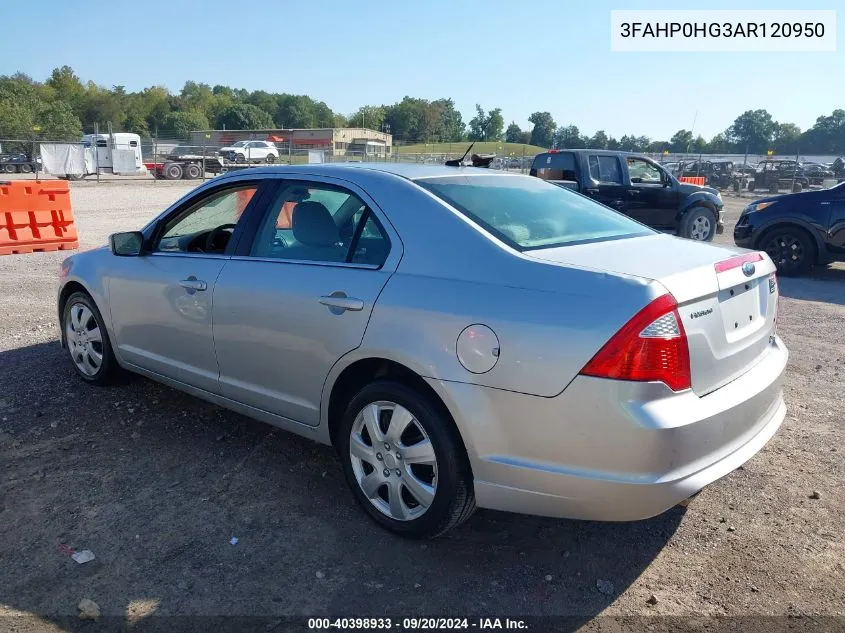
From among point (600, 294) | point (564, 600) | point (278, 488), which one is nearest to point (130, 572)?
point (278, 488)

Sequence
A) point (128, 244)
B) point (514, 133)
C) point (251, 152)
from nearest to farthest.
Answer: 1. point (128, 244)
2. point (251, 152)
3. point (514, 133)

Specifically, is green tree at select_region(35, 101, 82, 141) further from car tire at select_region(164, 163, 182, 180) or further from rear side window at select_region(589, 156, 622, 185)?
rear side window at select_region(589, 156, 622, 185)

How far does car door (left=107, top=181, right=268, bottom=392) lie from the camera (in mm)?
3863

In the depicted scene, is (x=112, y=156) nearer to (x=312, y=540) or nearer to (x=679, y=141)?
(x=312, y=540)

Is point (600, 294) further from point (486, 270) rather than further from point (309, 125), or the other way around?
point (309, 125)

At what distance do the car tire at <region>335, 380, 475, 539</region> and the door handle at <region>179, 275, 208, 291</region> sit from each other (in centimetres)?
124

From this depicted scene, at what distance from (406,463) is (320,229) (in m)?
1.31

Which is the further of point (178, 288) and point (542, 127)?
point (542, 127)

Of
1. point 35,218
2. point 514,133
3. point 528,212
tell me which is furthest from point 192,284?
point 514,133

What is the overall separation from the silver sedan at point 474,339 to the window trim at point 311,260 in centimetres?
1

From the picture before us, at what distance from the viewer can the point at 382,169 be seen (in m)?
3.51

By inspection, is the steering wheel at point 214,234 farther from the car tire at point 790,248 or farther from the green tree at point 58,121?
the green tree at point 58,121

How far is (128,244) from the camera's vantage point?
172 inches

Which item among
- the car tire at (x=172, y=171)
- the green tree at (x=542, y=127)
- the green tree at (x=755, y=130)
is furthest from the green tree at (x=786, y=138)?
the car tire at (x=172, y=171)
